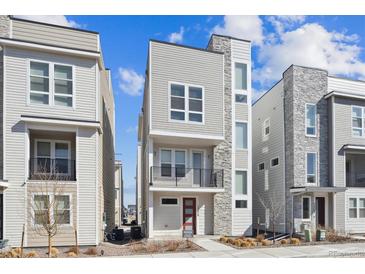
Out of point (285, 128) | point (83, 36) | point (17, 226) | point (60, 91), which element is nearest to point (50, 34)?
point (83, 36)

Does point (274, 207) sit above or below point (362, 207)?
below

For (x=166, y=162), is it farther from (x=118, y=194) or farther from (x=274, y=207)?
(x=118, y=194)

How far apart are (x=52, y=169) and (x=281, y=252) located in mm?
11643

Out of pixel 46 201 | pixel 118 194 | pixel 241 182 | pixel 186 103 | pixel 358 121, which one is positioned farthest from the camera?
pixel 118 194

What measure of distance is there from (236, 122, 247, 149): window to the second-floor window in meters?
10.5

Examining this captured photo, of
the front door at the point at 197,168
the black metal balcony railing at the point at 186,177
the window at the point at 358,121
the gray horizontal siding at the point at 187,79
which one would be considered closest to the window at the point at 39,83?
the gray horizontal siding at the point at 187,79

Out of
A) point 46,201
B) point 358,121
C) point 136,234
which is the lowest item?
point 136,234

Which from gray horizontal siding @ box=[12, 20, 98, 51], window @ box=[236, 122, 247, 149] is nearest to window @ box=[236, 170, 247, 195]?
window @ box=[236, 122, 247, 149]

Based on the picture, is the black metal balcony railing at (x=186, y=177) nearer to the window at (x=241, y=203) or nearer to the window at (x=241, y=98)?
the window at (x=241, y=203)

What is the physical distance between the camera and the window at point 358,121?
21.7m

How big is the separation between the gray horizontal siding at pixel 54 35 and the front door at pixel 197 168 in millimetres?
8798

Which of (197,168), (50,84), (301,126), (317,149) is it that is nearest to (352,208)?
(317,149)

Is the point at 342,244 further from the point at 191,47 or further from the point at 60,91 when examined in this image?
the point at 60,91

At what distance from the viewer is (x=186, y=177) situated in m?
18.9
